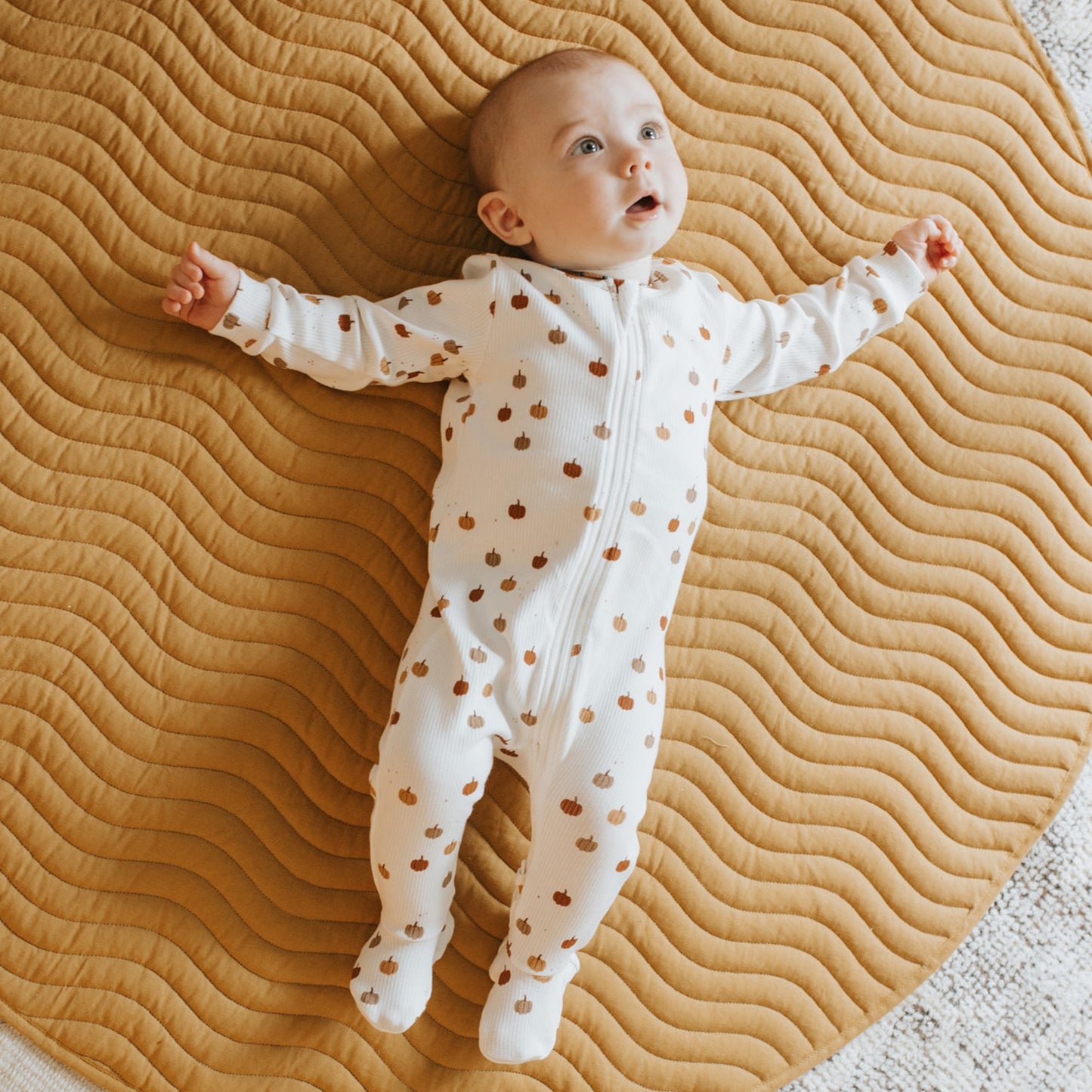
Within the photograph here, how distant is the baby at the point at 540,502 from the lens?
3.03 feet

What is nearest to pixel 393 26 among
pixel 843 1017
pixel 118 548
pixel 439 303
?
pixel 439 303

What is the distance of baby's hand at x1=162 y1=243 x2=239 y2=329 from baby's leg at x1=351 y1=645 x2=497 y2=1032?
38cm

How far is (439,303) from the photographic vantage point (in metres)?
0.97

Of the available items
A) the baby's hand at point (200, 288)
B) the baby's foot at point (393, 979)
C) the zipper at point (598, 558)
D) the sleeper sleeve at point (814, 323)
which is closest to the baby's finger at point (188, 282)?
the baby's hand at point (200, 288)

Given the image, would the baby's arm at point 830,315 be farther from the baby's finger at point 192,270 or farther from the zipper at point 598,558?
the baby's finger at point 192,270

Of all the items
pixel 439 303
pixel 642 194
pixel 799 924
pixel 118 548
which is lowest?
pixel 799 924

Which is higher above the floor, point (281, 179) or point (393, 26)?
point (393, 26)

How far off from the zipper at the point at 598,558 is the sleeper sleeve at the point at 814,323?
0.14 metres

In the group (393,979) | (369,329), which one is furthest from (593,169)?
(393,979)

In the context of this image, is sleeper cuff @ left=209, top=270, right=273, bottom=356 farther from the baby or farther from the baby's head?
the baby's head

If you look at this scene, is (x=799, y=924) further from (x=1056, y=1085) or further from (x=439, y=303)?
(x=439, y=303)

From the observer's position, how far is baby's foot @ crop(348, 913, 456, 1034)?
3.14 ft

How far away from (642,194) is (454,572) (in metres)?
0.39

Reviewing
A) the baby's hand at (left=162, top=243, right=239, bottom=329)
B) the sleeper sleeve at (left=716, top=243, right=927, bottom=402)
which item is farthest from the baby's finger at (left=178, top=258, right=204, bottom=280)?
the sleeper sleeve at (left=716, top=243, right=927, bottom=402)
